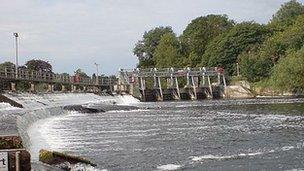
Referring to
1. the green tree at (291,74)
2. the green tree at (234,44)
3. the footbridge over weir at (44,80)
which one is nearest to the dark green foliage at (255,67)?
the green tree at (291,74)

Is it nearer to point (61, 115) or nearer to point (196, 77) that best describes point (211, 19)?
point (196, 77)

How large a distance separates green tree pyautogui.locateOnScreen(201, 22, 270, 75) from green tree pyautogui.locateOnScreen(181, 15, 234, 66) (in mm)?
16392

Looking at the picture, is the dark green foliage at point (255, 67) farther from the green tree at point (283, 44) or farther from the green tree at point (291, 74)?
the green tree at point (291, 74)

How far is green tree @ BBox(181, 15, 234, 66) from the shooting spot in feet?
508

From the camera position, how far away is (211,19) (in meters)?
160

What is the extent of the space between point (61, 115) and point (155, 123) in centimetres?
1243

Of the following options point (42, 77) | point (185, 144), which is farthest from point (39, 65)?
point (185, 144)

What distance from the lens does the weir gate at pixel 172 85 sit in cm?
10975

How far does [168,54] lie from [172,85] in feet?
111

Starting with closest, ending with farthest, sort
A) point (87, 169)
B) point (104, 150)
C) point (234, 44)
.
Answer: point (87, 169) → point (104, 150) → point (234, 44)

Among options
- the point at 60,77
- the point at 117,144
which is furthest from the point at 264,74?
the point at 117,144

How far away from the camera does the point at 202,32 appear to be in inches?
6171

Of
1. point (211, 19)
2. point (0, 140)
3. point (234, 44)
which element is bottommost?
point (0, 140)

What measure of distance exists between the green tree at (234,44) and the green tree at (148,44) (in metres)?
41.6
